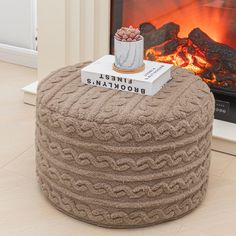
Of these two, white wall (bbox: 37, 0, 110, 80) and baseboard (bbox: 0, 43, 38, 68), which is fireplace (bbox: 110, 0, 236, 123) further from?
baseboard (bbox: 0, 43, 38, 68)

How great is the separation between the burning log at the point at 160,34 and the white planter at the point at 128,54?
50 cm

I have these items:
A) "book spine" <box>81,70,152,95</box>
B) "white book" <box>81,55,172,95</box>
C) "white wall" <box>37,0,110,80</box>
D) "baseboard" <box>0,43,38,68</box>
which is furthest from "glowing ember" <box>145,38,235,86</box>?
"baseboard" <box>0,43,38,68</box>

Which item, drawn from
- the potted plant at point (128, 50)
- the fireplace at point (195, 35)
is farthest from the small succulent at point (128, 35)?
the fireplace at point (195, 35)

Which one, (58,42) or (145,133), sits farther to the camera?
(58,42)

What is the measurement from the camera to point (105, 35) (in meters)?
2.53

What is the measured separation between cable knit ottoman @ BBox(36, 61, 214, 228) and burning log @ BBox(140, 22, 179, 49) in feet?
1.70

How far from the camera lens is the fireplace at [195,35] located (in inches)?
92.0

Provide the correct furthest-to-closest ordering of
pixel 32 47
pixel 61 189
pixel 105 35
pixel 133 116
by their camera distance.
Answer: pixel 32 47
pixel 105 35
pixel 61 189
pixel 133 116

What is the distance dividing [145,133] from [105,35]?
858 mm

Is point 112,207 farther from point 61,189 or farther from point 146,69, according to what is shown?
point 146,69

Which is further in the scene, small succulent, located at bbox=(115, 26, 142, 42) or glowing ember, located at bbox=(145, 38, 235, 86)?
glowing ember, located at bbox=(145, 38, 235, 86)

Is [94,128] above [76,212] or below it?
above

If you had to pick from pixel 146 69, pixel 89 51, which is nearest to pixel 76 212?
pixel 146 69

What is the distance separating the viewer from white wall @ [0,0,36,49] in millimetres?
3045
